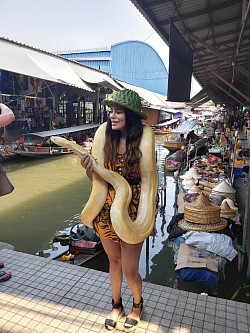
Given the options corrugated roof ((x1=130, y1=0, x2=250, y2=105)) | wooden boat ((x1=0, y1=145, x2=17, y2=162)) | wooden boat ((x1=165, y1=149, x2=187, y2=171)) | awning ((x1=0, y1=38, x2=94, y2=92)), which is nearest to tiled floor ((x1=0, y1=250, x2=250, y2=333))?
corrugated roof ((x1=130, y1=0, x2=250, y2=105))

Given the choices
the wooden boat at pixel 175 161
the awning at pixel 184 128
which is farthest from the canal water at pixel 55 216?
the awning at pixel 184 128

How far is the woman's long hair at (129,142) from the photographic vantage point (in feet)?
7.33

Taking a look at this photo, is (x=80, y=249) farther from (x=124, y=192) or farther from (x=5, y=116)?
(x=124, y=192)

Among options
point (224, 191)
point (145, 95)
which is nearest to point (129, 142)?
point (224, 191)

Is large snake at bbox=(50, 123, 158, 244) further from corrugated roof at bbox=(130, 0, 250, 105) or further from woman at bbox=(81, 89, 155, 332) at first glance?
corrugated roof at bbox=(130, 0, 250, 105)

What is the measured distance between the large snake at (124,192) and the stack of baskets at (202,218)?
252 centimetres

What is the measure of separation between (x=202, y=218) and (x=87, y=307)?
2.36 meters

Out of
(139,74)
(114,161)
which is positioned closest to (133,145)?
(114,161)

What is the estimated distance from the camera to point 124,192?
87.5 inches

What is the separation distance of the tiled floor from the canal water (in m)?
1.75

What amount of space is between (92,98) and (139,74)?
20810 millimetres

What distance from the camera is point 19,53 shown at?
47.3 ft

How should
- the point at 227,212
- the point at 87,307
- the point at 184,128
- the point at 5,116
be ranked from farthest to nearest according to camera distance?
the point at 184,128 → the point at 227,212 → the point at 87,307 → the point at 5,116

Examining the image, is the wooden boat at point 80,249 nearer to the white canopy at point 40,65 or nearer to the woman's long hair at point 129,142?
the woman's long hair at point 129,142
